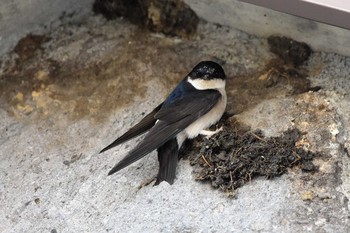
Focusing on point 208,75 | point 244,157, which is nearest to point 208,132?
point 208,75

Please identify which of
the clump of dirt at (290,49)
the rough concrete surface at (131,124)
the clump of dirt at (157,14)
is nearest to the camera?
the rough concrete surface at (131,124)

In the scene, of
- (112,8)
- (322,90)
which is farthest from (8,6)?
(322,90)

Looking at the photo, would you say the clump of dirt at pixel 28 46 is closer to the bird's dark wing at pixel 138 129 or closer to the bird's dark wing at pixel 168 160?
the bird's dark wing at pixel 138 129

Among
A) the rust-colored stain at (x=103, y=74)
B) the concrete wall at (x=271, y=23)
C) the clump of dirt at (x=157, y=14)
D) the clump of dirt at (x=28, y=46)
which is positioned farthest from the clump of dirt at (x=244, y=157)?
the clump of dirt at (x=28, y=46)

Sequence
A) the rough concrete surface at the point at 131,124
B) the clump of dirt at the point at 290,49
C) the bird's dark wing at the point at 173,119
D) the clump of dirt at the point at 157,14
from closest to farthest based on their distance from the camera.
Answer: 1. the rough concrete surface at the point at 131,124
2. the bird's dark wing at the point at 173,119
3. the clump of dirt at the point at 290,49
4. the clump of dirt at the point at 157,14

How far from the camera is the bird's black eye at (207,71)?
→ 3951 mm

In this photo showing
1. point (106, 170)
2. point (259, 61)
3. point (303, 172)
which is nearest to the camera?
point (303, 172)

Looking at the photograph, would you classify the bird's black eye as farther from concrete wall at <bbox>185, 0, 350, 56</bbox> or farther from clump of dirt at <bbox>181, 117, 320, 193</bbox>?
clump of dirt at <bbox>181, 117, 320, 193</bbox>

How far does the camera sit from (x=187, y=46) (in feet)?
13.6

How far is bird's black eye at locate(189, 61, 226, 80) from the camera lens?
3951mm

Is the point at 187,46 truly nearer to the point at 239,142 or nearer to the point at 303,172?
the point at 239,142

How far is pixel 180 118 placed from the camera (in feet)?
12.7

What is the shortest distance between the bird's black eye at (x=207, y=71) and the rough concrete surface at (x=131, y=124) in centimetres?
11

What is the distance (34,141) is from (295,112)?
1.09 meters
